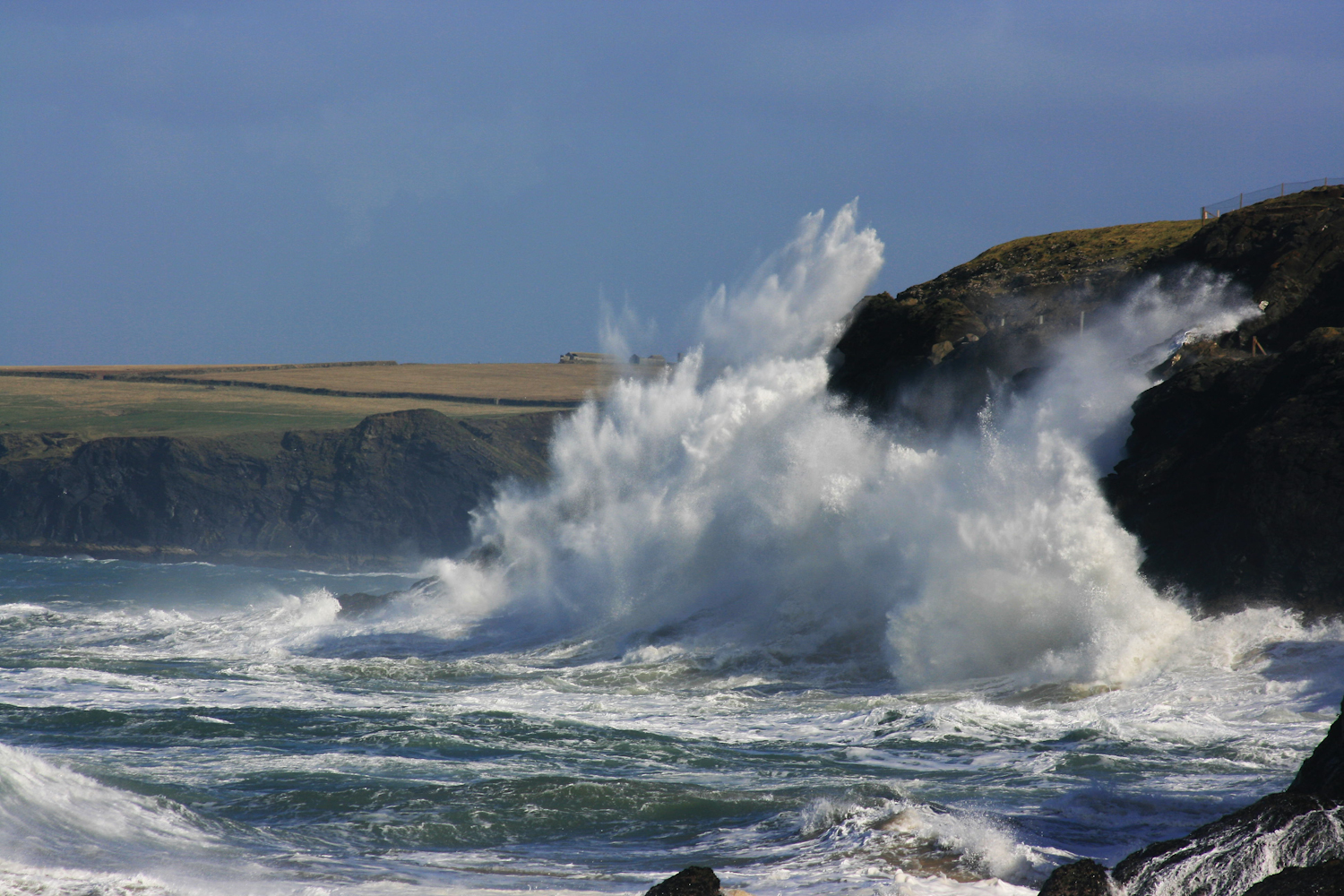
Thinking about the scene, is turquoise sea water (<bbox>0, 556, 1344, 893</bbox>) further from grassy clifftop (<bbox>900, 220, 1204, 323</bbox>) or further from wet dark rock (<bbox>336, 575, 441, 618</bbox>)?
grassy clifftop (<bbox>900, 220, 1204, 323</bbox>)

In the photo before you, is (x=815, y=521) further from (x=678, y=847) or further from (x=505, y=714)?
(x=678, y=847)

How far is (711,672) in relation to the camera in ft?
69.2

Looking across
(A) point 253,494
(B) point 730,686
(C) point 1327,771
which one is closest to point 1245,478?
(B) point 730,686

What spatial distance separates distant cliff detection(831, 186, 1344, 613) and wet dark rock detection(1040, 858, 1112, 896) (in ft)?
36.5

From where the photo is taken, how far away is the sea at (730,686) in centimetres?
1056

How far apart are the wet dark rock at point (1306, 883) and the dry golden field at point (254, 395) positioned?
73.3 metres

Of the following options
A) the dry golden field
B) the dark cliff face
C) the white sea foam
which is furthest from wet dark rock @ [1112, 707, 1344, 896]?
the dry golden field

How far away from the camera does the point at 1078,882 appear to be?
7.86 metres

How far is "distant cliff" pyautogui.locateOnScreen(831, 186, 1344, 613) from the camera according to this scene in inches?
701

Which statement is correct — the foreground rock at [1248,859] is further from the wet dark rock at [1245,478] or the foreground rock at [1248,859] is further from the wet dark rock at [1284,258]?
the wet dark rock at [1284,258]

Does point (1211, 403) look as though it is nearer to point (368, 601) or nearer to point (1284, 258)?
point (1284, 258)

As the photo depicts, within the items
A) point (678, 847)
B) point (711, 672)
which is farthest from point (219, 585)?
point (678, 847)

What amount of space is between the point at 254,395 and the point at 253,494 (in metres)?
24.5

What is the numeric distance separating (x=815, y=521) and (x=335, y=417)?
2682 inches
